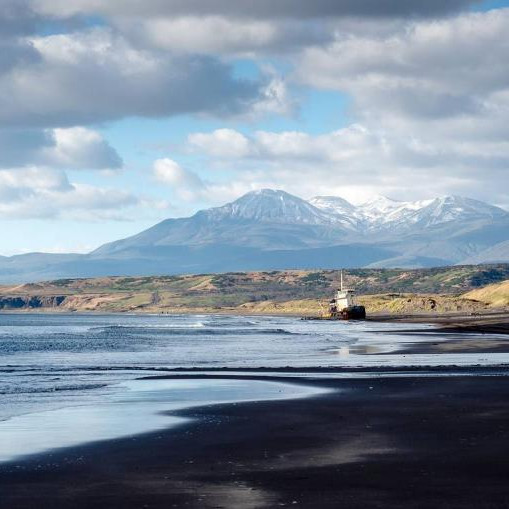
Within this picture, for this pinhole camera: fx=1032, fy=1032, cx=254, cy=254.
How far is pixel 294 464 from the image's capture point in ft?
82.6

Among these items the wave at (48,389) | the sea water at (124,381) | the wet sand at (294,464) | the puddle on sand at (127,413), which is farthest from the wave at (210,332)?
the wet sand at (294,464)

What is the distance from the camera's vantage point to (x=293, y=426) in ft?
108

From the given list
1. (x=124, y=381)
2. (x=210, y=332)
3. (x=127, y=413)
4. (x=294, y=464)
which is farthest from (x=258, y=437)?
(x=210, y=332)

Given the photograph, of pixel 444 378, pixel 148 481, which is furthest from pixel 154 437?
pixel 444 378

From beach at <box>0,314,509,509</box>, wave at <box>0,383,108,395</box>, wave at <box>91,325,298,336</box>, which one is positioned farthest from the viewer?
wave at <box>91,325,298,336</box>

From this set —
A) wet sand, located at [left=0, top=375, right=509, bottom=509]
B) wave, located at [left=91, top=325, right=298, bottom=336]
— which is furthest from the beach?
wave, located at [left=91, top=325, right=298, bottom=336]

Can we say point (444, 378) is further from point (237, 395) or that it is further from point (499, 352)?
point (499, 352)

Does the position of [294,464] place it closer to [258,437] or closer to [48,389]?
[258,437]

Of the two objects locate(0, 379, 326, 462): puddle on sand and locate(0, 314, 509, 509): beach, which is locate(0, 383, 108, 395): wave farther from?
locate(0, 379, 326, 462): puddle on sand

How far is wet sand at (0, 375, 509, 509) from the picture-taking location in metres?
20.7

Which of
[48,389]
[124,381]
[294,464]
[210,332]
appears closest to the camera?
[294,464]

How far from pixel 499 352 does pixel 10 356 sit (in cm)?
3853

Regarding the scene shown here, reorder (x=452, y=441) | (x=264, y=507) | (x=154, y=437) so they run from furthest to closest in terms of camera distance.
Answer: (x=154, y=437), (x=452, y=441), (x=264, y=507)

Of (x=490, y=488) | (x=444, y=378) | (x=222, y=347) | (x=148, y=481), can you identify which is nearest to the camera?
(x=490, y=488)
